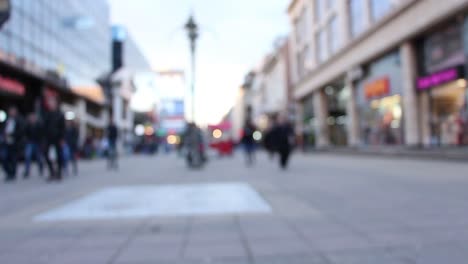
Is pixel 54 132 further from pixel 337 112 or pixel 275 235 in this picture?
pixel 337 112

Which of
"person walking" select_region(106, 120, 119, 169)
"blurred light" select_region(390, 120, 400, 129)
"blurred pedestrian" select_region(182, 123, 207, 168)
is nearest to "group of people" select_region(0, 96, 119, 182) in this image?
"person walking" select_region(106, 120, 119, 169)

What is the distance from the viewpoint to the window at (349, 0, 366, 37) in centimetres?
1876

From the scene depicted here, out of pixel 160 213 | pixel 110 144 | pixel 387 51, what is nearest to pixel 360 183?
pixel 160 213

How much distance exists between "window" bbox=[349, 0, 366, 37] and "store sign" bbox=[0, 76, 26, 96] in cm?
1906

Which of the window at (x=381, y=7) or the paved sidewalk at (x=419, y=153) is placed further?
the window at (x=381, y=7)

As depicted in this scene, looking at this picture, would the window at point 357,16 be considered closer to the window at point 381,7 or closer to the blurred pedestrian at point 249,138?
the window at point 381,7

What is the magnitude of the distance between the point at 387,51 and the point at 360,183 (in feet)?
39.8

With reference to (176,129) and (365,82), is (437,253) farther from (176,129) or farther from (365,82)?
(176,129)

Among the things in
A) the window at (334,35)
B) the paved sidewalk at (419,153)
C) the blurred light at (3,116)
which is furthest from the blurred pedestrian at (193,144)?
the blurred light at (3,116)

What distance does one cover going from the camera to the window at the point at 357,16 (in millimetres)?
18758

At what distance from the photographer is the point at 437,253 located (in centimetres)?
258

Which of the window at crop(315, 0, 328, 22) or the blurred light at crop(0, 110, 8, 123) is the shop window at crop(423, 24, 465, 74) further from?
the blurred light at crop(0, 110, 8, 123)

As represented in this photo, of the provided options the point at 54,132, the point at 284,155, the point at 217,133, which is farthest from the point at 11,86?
the point at 284,155

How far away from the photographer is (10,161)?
29.2 ft
